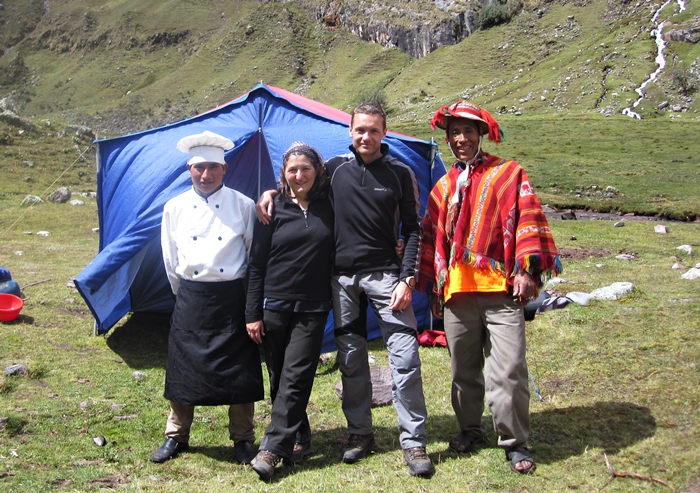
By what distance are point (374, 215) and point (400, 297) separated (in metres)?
0.54

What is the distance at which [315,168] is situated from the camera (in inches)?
163

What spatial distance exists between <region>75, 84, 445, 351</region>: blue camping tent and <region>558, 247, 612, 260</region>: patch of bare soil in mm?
4919

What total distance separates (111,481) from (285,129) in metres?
3.92

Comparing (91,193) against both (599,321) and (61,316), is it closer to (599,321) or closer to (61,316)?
(61,316)

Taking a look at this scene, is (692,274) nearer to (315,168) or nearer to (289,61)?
(315,168)

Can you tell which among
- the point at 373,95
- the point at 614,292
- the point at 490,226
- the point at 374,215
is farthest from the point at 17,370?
the point at 373,95

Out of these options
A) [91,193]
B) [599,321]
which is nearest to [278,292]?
[599,321]

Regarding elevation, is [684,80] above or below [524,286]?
above

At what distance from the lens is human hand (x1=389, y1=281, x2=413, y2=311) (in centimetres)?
398

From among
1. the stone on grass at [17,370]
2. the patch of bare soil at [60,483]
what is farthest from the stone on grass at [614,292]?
the stone on grass at [17,370]

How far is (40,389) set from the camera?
554cm

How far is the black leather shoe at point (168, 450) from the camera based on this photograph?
4.25 meters

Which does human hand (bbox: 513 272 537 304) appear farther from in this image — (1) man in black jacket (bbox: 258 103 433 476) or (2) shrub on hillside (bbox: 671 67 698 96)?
(2) shrub on hillside (bbox: 671 67 698 96)

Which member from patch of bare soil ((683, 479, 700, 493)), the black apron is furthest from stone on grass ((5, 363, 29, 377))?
patch of bare soil ((683, 479, 700, 493))
